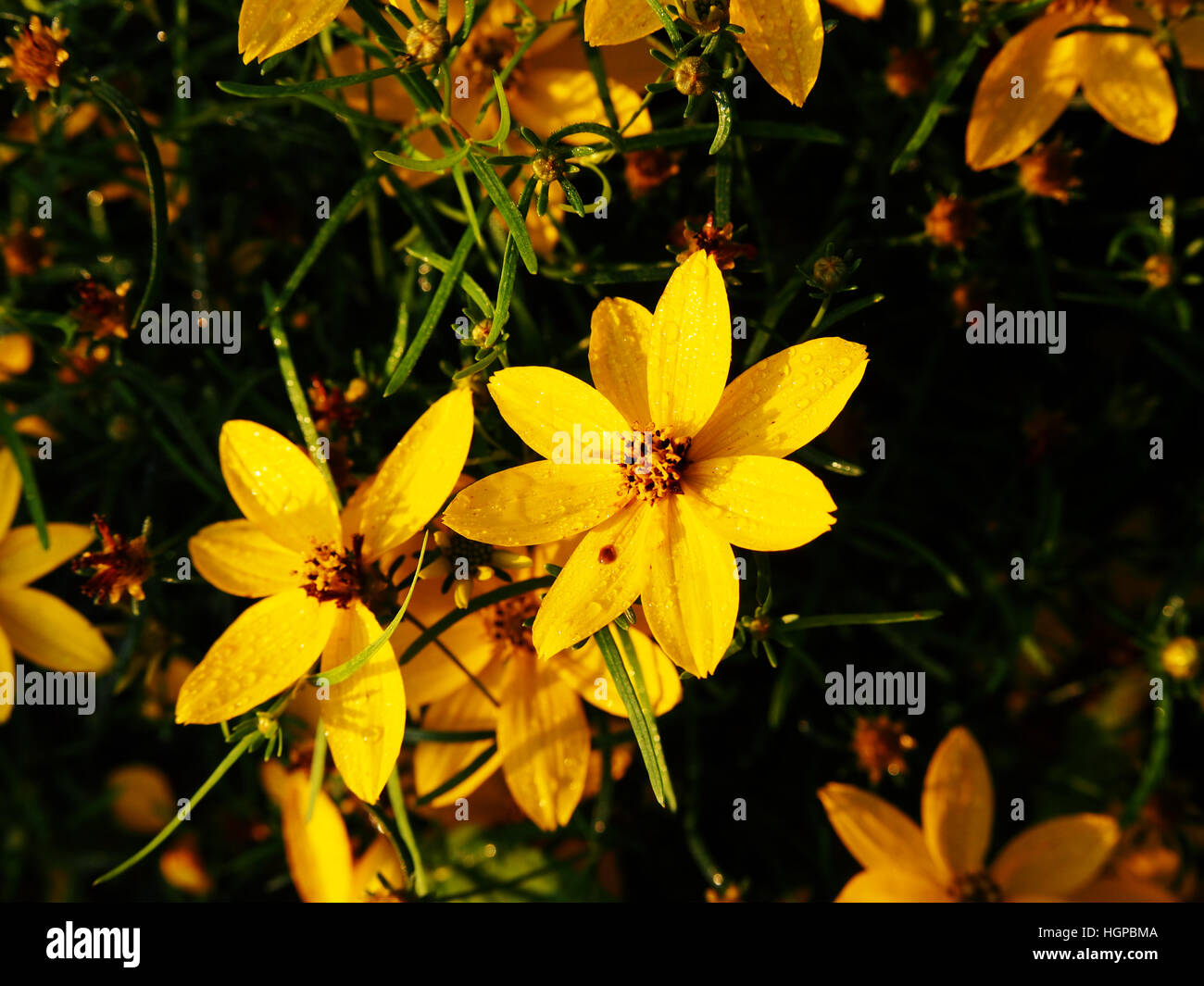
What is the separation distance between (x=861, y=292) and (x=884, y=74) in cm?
26

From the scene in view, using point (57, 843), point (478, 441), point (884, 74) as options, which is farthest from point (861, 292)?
point (57, 843)

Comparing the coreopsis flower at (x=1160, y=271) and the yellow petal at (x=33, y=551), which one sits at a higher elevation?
the coreopsis flower at (x=1160, y=271)

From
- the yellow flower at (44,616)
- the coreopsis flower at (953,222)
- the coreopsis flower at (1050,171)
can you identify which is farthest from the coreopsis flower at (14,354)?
the coreopsis flower at (1050,171)

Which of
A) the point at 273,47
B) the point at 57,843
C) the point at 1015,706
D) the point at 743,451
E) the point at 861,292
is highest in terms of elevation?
the point at 273,47

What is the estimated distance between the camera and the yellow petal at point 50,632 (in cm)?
120

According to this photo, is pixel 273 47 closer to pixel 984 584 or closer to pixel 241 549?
pixel 241 549

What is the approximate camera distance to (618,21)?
2.95 feet

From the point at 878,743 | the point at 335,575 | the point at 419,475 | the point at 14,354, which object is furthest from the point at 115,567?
the point at 878,743

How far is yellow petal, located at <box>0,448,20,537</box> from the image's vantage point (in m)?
1.22

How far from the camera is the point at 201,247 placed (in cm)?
133

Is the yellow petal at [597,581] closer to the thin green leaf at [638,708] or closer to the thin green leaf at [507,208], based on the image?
the thin green leaf at [638,708]

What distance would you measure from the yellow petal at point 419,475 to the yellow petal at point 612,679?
23cm

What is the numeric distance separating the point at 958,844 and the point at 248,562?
36.8 inches
